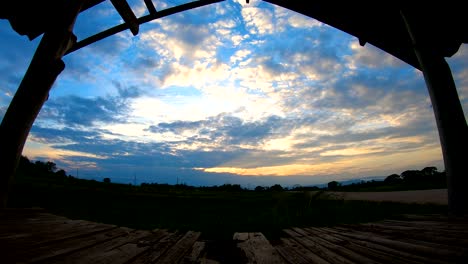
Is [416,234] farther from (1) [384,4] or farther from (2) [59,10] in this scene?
(2) [59,10]

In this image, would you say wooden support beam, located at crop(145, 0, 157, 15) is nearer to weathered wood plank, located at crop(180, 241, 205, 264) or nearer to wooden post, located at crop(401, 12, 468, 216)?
weathered wood plank, located at crop(180, 241, 205, 264)

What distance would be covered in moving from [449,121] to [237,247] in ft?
11.5

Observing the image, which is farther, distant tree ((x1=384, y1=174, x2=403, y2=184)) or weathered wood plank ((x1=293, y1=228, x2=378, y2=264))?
distant tree ((x1=384, y1=174, x2=403, y2=184))

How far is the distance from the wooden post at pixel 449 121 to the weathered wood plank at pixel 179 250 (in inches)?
139

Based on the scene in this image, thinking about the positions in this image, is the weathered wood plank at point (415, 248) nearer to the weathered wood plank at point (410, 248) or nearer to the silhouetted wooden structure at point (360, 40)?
the weathered wood plank at point (410, 248)

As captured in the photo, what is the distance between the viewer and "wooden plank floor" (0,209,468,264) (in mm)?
1746

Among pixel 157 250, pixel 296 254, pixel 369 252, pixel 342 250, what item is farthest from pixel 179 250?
pixel 369 252

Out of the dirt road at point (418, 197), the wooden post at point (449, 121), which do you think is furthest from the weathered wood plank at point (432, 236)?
the dirt road at point (418, 197)

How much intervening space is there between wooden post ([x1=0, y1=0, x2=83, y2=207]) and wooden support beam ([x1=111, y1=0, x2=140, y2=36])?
64 centimetres

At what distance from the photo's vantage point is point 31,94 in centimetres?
337

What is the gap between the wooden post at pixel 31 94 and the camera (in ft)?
10.6

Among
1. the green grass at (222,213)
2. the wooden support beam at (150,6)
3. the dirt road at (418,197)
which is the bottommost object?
the green grass at (222,213)

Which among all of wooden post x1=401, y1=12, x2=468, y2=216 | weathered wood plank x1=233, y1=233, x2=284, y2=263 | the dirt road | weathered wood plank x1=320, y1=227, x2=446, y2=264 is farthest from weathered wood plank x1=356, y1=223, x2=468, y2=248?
the dirt road

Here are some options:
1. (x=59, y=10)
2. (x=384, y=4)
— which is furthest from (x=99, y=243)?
(x=384, y=4)
